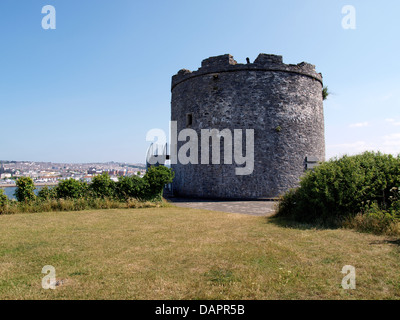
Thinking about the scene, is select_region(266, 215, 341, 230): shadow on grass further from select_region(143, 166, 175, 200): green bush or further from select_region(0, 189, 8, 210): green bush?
select_region(0, 189, 8, 210): green bush

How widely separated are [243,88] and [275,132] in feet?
9.57

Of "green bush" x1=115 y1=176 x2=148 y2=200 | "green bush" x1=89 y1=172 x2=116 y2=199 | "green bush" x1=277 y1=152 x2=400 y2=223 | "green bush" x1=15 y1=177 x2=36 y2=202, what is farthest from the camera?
"green bush" x1=115 y1=176 x2=148 y2=200

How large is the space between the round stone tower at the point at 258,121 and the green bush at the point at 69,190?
6.41 m

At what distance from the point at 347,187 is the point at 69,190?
10.2m

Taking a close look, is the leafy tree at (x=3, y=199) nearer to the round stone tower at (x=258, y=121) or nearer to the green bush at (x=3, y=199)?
the green bush at (x=3, y=199)

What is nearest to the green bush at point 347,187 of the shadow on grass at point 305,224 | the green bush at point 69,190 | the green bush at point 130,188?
the shadow on grass at point 305,224

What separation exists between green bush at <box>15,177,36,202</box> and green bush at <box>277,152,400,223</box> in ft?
31.8

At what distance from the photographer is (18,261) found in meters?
4.54

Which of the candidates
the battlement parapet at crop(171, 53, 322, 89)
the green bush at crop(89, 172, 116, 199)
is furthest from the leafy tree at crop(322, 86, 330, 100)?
the green bush at crop(89, 172, 116, 199)

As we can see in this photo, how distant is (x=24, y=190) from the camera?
10.8m

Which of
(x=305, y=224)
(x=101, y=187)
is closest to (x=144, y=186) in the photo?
(x=101, y=187)

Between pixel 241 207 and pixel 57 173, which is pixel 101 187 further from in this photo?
pixel 57 173

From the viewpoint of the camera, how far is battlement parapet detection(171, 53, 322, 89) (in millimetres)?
15078
